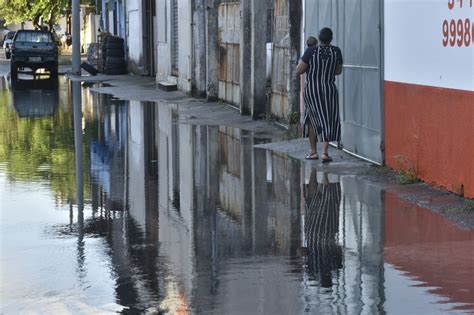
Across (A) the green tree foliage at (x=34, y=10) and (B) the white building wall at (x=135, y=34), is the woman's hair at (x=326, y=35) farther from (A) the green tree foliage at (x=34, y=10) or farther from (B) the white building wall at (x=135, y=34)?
(A) the green tree foliage at (x=34, y=10)

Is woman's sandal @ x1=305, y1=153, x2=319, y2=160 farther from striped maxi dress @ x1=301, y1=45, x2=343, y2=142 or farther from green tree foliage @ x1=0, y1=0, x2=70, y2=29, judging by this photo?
green tree foliage @ x1=0, y1=0, x2=70, y2=29

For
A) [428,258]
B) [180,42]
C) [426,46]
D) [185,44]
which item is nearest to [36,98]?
[180,42]

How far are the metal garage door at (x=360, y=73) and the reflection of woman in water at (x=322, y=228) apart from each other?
1.14 metres

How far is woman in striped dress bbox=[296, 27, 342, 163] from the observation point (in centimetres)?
1466

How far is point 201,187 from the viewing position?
13.2 m

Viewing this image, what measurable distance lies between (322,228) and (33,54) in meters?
33.3

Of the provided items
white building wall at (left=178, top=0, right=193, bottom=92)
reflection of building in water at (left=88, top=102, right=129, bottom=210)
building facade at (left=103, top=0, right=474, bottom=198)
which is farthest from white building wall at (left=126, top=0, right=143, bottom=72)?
building facade at (left=103, top=0, right=474, bottom=198)

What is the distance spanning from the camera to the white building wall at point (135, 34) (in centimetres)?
4025

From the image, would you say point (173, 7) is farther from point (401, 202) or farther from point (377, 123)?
point (401, 202)

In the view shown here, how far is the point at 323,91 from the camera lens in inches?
582

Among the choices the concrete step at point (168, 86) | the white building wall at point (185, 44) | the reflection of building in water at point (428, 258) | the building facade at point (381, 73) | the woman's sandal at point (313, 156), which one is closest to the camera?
the reflection of building in water at point (428, 258)

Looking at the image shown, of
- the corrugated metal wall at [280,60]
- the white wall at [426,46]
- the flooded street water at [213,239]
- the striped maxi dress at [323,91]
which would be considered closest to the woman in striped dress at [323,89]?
the striped maxi dress at [323,91]

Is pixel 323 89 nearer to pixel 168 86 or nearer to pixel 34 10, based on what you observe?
pixel 168 86

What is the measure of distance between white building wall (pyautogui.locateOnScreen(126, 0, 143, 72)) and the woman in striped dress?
1003 inches
